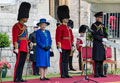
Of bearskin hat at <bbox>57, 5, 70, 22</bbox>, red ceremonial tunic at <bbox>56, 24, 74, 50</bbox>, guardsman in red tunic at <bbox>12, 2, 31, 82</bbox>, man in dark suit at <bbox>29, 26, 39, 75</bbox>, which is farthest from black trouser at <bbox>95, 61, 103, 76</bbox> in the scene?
guardsman in red tunic at <bbox>12, 2, 31, 82</bbox>

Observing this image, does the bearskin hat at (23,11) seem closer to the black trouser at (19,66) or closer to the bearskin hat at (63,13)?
the black trouser at (19,66)

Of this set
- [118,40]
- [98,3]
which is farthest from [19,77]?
[118,40]

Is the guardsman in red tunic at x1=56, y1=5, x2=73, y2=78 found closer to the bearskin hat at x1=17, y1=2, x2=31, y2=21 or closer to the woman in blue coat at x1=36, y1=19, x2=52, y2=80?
the woman in blue coat at x1=36, y1=19, x2=52, y2=80

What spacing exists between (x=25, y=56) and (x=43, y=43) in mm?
618

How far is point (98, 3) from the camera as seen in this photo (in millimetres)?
13453

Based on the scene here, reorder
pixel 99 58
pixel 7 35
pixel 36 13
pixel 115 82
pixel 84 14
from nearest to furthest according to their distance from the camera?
pixel 115 82
pixel 99 58
pixel 7 35
pixel 36 13
pixel 84 14

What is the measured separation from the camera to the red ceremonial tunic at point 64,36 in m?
12.2

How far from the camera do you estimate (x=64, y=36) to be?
487 inches

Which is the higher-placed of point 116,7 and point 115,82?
point 116,7

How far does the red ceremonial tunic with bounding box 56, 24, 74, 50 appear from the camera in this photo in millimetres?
12250

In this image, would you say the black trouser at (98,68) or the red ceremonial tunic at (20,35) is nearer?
the red ceremonial tunic at (20,35)

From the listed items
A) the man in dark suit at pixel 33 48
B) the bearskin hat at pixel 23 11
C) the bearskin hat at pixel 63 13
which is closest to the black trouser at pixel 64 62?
the bearskin hat at pixel 63 13

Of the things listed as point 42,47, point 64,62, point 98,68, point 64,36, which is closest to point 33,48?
point 64,62

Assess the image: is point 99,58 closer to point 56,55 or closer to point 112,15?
point 56,55
